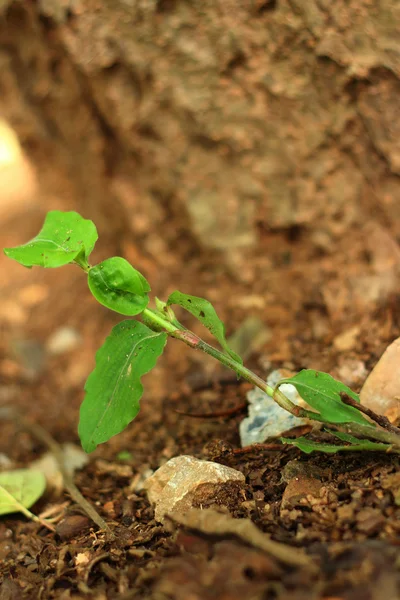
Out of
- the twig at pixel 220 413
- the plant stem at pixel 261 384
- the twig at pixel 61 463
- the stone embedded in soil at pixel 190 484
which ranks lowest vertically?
the twig at pixel 61 463

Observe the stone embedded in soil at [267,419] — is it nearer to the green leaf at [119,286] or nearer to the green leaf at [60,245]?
the green leaf at [119,286]

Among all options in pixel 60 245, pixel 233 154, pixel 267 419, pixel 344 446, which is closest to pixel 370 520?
pixel 344 446

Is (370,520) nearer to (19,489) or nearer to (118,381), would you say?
(118,381)

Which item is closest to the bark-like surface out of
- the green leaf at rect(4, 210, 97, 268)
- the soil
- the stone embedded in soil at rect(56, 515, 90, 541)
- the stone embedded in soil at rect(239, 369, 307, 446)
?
the soil

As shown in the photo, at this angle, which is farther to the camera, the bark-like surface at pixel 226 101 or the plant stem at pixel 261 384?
the bark-like surface at pixel 226 101

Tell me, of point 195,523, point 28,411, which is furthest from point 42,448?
point 195,523

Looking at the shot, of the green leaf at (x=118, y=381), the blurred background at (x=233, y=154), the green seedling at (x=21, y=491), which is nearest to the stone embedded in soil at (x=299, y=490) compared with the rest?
the green leaf at (x=118, y=381)
